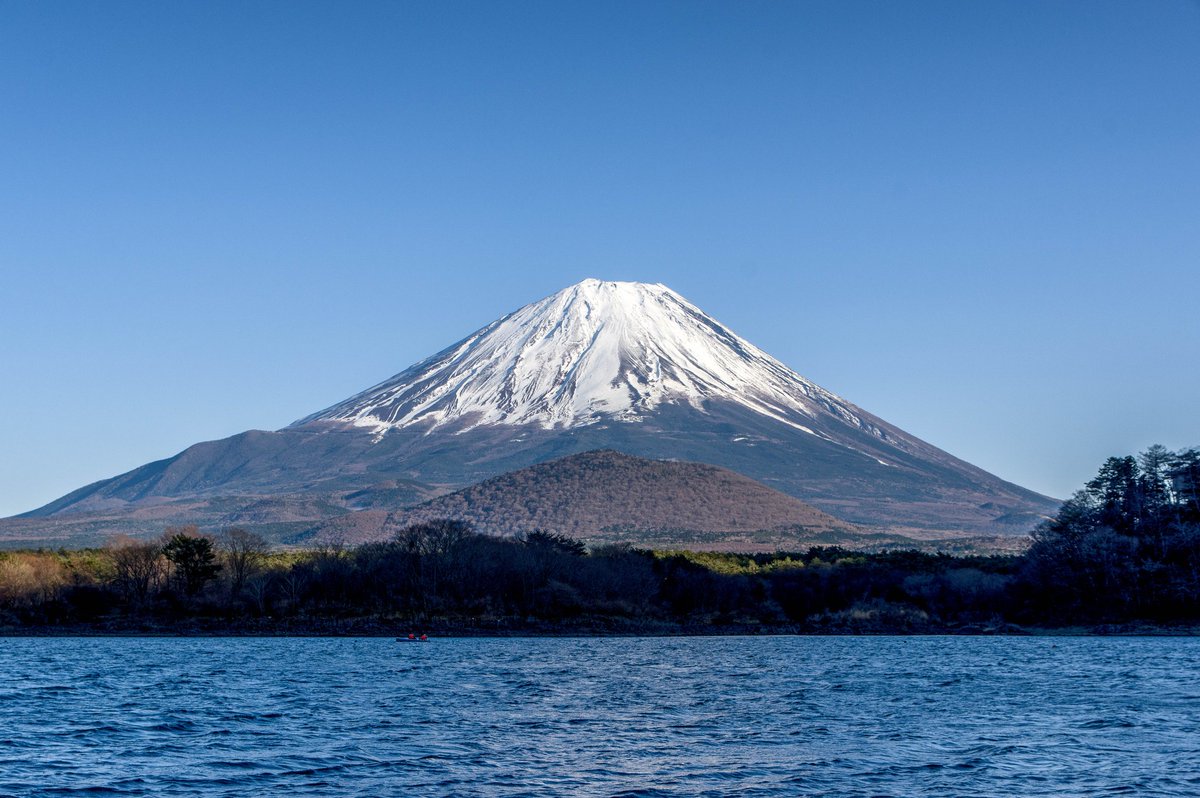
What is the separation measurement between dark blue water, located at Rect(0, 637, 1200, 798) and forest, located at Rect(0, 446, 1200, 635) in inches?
988

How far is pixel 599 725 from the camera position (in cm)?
3500

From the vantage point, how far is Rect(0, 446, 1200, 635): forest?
86938mm

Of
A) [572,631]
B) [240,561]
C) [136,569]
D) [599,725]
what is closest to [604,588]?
[572,631]

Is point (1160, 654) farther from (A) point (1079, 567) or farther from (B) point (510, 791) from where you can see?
(B) point (510, 791)

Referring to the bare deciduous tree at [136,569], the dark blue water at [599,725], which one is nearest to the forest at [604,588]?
the bare deciduous tree at [136,569]

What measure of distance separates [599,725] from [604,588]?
60.4 m

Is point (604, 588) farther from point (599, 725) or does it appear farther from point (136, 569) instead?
point (599, 725)

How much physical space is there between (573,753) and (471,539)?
75194 mm

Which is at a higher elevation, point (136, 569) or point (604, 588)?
point (136, 569)

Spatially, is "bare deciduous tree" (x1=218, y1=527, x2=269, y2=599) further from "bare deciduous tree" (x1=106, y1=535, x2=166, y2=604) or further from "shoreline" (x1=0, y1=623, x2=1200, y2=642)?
"shoreline" (x1=0, y1=623, x2=1200, y2=642)

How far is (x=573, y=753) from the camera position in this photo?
97.8 ft

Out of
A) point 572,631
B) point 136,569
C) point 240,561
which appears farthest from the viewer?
point 240,561

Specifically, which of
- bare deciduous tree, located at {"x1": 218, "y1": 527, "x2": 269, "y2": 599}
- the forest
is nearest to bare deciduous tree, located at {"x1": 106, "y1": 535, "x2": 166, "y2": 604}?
the forest

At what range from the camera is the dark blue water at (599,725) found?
26.1 m
